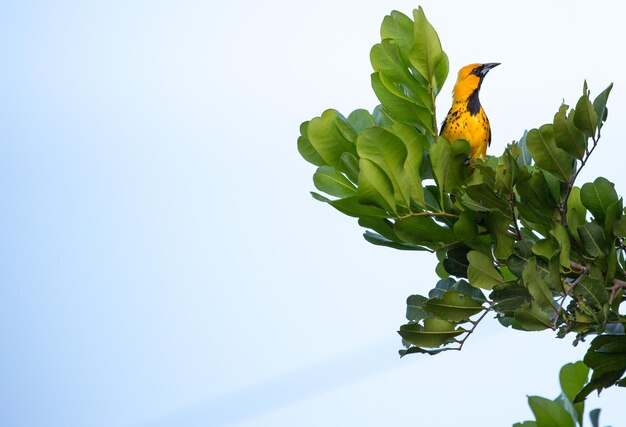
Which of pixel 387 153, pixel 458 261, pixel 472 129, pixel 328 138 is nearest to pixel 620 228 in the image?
pixel 458 261

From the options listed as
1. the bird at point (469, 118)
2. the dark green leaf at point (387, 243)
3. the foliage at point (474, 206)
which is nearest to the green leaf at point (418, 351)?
the foliage at point (474, 206)

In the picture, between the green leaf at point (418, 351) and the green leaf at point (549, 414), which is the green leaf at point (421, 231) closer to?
the green leaf at point (418, 351)

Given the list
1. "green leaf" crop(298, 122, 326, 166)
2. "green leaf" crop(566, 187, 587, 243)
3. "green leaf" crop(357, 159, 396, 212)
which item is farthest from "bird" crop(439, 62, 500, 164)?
"green leaf" crop(357, 159, 396, 212)

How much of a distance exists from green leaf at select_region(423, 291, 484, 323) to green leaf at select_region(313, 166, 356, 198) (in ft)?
0.73

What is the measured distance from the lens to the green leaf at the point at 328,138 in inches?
55.4

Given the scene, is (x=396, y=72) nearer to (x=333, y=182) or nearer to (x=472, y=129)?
(x=333, y=182)

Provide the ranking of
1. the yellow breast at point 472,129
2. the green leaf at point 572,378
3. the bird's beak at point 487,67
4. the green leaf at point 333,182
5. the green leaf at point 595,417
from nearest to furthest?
the green leaf at point 333,182 < the green leaf at point 595,417 < the green leaf at point 572,378 < the yellow breast at point 472,129 < the bird's beak at point 487,67

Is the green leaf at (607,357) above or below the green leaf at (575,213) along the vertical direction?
below

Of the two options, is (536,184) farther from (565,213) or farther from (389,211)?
(389,211)

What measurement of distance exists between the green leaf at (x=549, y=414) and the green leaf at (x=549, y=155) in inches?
21.1

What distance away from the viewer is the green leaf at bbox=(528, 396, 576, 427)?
166 centimetres

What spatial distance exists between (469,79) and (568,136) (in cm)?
109

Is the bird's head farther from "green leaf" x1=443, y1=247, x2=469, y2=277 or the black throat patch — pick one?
"green leaf" x1=443, y1=247, x2=469, y2=277

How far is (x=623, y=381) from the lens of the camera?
1.42 meters
